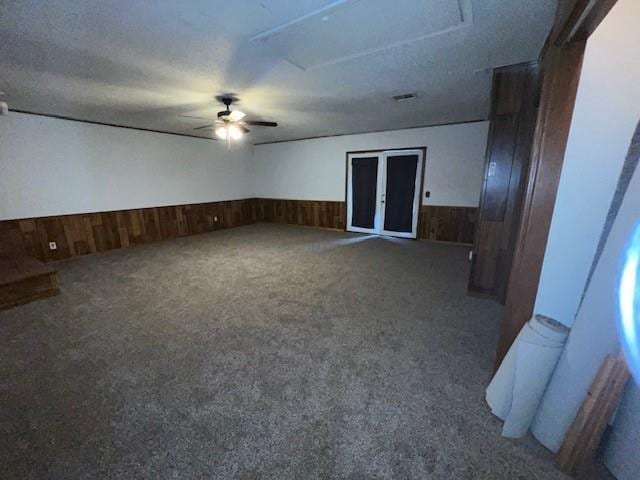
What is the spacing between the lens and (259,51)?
2119mm

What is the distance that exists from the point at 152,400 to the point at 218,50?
2595 millimetres

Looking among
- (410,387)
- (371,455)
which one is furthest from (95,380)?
(410,387)

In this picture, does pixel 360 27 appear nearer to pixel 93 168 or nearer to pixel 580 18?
pixel 580 18

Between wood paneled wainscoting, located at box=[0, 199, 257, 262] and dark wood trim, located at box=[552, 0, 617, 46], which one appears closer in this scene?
dark wood trim, located at box=[552, 0, 617, 46]

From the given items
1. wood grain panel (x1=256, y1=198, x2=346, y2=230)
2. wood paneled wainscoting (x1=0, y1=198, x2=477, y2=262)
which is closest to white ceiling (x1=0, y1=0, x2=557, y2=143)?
wood paneled wainscoting (x1=0, y1=198, x2=477, y2=262)

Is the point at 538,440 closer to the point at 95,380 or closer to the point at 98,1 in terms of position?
the point at 95,380

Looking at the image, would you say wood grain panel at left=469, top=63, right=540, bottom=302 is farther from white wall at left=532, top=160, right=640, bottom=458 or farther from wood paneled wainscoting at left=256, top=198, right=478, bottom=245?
wood paneled wainscoting at left=256, top=198, right=478, bottom=245

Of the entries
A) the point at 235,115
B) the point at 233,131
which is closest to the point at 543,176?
the point at 235,115

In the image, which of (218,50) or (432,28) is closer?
(432,28)

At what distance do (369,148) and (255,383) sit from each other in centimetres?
530

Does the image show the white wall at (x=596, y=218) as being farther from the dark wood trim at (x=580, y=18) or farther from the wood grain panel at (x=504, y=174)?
the wood grain panel at (x=504, y=174)

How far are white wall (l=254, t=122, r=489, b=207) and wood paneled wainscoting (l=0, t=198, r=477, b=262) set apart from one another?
284 millimetres

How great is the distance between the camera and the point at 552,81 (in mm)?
1282

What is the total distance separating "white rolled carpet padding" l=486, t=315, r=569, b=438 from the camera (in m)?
1.23
